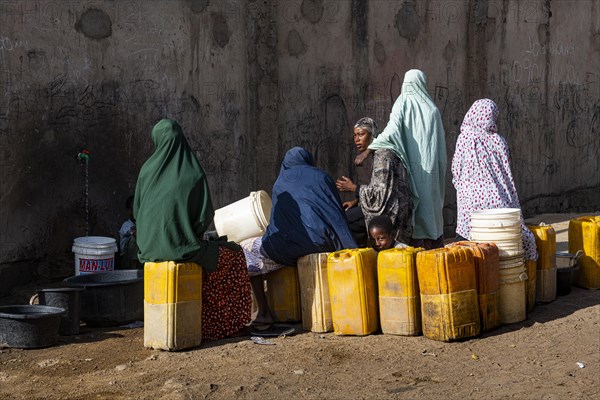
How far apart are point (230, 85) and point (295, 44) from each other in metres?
1.00

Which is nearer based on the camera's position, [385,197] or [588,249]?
[385,197]

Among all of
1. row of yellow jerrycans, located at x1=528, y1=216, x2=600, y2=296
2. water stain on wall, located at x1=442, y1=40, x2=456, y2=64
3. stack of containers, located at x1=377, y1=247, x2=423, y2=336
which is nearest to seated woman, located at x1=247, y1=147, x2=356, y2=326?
stack of containers, located at x1=377, y1=247, x2=423, y2=336

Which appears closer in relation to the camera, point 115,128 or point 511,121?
point 115,128

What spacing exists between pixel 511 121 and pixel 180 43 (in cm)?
550

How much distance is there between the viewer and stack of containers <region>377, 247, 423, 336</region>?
6508 mm

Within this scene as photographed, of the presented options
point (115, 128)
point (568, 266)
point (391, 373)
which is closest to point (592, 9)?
point (568, 266)

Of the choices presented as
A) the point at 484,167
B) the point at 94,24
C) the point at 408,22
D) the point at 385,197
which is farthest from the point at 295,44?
the point at 385,197

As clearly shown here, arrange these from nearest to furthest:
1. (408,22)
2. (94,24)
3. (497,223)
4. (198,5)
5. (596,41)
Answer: (497,223) < (94,24) < (198,5) < (408,22) < (596,41)

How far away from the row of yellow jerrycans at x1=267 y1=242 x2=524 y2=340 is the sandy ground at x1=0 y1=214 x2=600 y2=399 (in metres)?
0.10

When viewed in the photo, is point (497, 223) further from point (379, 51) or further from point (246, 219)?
point (379, 51)

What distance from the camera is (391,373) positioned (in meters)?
5.92

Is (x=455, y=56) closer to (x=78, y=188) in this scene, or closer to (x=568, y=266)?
(x=568, y=266)

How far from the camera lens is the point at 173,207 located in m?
6.39

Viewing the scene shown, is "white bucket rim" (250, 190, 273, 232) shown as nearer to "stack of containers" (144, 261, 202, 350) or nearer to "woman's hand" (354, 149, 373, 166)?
"woman's hand" (354, 149, 373, 166)
